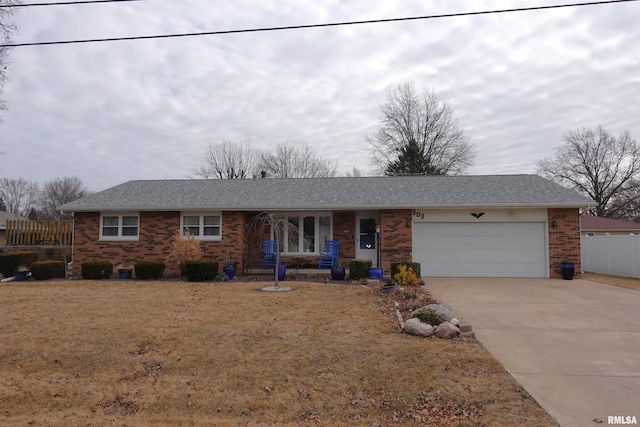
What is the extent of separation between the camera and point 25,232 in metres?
21.2

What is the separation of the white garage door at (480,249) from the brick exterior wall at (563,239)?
0.31 meters

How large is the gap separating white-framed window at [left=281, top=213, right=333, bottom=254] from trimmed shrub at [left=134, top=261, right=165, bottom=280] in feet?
15.3

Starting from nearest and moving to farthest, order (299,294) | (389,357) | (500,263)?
(389,357)
(299,294)
(500,263)

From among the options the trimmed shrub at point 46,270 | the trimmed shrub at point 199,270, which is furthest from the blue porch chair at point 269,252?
the trimmed shrub at point 46,270

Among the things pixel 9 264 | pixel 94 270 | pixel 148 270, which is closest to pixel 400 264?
pixel 148 270

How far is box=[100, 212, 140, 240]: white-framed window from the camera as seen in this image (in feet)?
57.2

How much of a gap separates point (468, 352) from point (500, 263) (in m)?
10.8

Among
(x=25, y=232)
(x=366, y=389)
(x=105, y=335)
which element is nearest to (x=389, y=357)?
(x=366, y=389)

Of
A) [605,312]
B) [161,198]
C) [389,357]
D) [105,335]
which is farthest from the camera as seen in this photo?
[161,198]

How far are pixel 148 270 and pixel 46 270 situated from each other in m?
3.57

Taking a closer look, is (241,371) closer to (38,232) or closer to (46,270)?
(46,270)

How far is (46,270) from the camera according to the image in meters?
15.6

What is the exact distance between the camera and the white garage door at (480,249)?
16031 mm

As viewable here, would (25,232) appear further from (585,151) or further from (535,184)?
(585,151)
